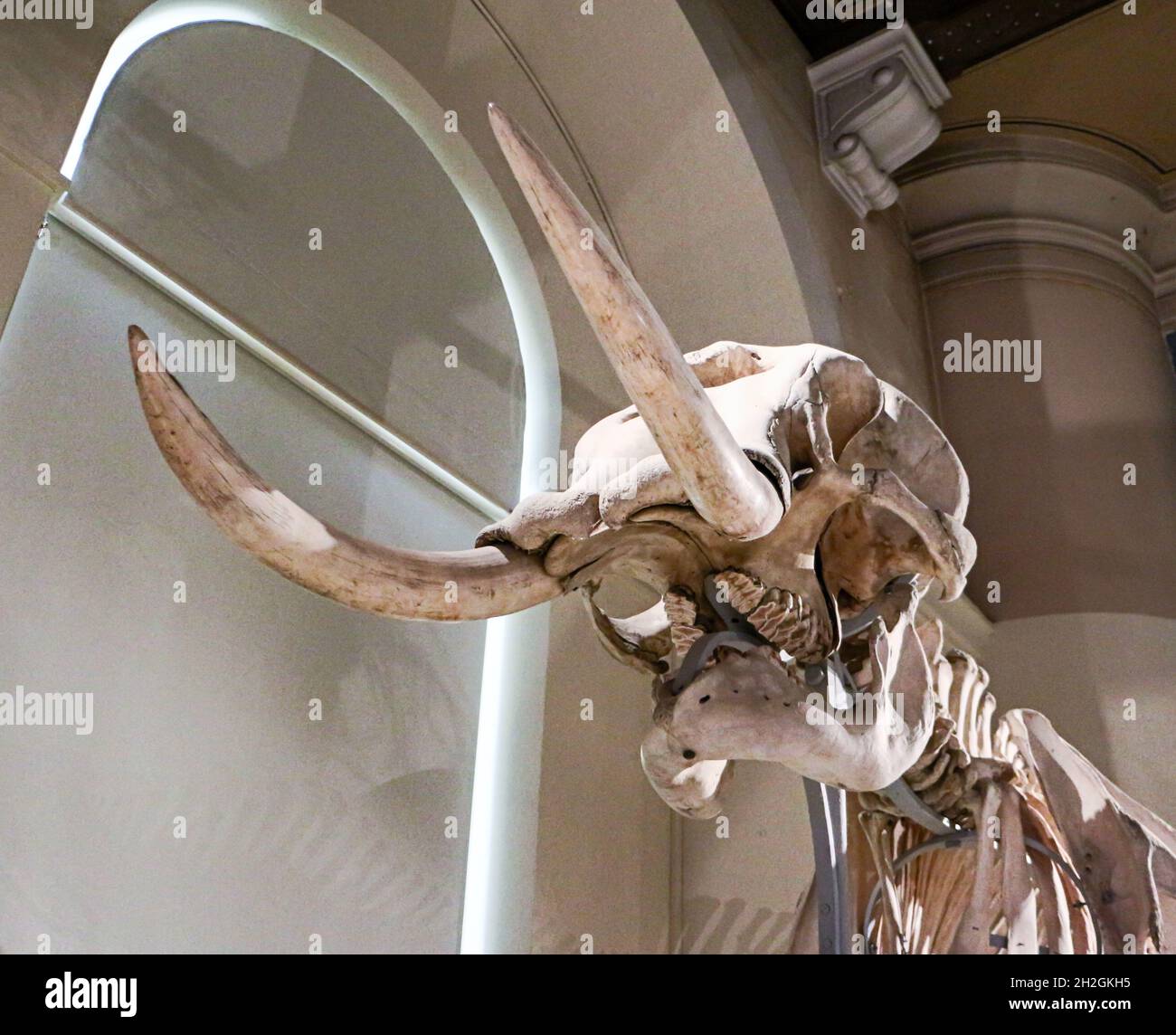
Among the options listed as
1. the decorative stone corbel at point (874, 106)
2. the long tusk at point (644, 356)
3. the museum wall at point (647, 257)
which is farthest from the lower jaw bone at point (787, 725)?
the decorative stone corbel at point (874, 106)

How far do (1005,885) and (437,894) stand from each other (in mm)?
1309

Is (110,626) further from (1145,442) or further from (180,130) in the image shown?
(1145,442)

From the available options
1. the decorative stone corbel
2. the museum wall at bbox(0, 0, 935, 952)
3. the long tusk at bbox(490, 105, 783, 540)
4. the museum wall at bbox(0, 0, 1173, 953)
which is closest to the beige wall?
the museum wall at bbox(0, 0, 1173, 953)

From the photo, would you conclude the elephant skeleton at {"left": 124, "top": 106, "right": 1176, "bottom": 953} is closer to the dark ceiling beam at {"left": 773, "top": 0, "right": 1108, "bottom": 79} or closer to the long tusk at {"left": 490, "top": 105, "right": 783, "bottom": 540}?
the long tusk at {"left": 490, "top": 105, "right": 783, "bottom": 540}

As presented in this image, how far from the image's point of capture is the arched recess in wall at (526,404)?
2490mm

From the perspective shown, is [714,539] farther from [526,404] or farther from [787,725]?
[526,404]

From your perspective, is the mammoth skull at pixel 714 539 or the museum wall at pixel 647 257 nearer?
the mammoth skull at pixel 714 539

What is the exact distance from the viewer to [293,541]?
46.4 inches

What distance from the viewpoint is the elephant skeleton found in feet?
3.79

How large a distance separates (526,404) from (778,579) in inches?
78.9

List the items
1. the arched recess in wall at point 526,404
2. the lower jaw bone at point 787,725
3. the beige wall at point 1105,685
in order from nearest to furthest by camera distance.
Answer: the lower jaw bone at point 787,725, the arched recess in wall at point 526,404, the beige wall at point 1105,685

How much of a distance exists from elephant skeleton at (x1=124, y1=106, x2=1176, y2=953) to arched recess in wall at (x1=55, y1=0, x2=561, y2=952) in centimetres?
111

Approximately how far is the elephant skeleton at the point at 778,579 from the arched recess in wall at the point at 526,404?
111 cm

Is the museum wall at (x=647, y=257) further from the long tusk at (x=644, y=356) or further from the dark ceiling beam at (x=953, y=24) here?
the long tusk at (x=644, y=356)
